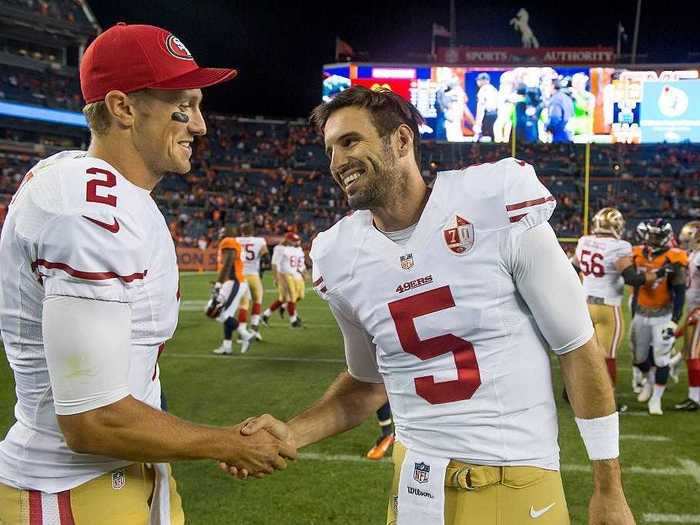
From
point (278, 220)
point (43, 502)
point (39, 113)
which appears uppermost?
point (39, 113)

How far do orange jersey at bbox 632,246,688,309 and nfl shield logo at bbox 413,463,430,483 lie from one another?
551 centimetres

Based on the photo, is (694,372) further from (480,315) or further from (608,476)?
(480,315)

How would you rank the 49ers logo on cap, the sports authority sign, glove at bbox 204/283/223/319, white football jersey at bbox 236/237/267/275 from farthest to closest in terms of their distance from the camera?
the sports authority sign → white football jersey at bbox 236/237/267/275 → glove at bbox 204/283/223/319 → the 49ers logo on cap

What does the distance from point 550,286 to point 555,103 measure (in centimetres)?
2696

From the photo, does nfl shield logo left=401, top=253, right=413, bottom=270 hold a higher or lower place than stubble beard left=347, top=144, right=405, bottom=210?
lower

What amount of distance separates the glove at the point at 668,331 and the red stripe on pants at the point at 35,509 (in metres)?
6.42

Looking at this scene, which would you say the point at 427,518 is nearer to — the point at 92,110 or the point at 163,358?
the point at 92,110

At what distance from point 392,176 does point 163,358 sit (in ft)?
25.5

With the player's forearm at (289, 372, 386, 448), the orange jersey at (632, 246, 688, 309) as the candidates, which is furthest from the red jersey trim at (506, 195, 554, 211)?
the orange jersey at (632, 246, 688, 309)

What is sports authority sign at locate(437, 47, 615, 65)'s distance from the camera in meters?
31.2

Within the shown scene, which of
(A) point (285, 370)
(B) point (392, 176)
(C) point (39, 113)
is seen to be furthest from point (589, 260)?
(C) point (39, 113)

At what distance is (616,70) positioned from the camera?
2647 cm

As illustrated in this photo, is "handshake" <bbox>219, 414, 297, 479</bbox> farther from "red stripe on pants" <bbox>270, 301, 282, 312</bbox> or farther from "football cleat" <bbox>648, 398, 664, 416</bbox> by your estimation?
"red stripe on pants" <bbox>270, 301, 282, 312</bbox>

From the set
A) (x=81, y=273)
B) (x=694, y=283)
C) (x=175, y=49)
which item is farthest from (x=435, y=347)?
(x=694, y=283)
